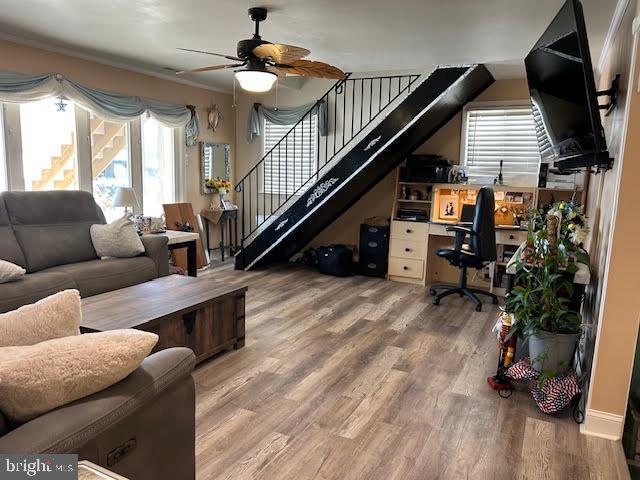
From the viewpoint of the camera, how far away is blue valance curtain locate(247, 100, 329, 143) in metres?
6.21

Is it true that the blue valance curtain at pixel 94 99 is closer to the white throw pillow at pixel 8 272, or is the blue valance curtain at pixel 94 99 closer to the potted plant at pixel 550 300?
the white throw pillow at pixel 8 272

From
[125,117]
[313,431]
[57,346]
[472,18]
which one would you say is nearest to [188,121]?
[125,117]

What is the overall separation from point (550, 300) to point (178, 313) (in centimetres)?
220

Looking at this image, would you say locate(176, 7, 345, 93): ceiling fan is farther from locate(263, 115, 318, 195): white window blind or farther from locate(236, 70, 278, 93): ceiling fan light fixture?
locate(263, 115, 318, 195): white window blind

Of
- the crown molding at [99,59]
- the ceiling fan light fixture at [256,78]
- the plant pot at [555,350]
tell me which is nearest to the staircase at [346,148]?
the crown molding at [99,59]

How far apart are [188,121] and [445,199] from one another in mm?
3429

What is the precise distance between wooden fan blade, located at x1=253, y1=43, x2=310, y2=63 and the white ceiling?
342 millimetres

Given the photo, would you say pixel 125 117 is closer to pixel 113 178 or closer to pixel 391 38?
pixel 113 178

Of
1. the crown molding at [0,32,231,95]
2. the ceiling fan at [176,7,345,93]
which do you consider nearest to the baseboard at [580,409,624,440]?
the ceiling fan at [176,7,345,93]

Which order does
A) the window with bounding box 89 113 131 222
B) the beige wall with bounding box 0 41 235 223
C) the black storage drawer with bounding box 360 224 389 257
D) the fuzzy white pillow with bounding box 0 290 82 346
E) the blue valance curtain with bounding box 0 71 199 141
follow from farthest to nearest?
the black storage drawer with bounding box 360 224 389 257 < the window with bounding box 89 113 131 222 < the beige wall with bounding box 0 41 235 223 < the blue valance curtain with bounding box 0 71 199 141 < the fuzzy white pillow with bounding box 0 290 82 346

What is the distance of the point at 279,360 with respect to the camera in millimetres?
3221

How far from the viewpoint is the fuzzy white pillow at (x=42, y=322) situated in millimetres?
1281

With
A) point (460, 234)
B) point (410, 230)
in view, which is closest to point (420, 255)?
point (410, 230)

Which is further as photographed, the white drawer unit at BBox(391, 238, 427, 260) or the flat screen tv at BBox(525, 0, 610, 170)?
the white drawer unit at BBox(391, 238, 427, 260)
